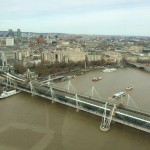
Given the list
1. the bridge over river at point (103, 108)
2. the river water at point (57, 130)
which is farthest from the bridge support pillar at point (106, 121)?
the river water at point (57, 130)

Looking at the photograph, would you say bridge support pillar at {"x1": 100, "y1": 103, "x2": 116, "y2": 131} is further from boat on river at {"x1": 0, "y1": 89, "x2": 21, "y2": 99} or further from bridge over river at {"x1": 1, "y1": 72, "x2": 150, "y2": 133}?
boat on river at {"x1": 0, "y1": 89, "x2": 21, "y2": 99}

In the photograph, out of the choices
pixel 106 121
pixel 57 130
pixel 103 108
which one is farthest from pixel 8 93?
pixel 106 121

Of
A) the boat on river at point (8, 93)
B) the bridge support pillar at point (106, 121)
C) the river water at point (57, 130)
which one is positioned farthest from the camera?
the boat on river at point (8, 93)

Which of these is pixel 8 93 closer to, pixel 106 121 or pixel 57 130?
pixel 57 130

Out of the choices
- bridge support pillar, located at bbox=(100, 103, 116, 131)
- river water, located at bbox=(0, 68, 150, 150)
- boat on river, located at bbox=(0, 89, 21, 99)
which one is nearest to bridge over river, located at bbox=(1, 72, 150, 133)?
bridge support pillar, located at bbox=(100, 103, 116, 131)

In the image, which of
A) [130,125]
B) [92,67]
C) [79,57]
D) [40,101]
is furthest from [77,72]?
[130,125]

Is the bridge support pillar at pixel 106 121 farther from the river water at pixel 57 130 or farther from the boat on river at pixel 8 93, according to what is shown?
the boat on river at pixel 8 93

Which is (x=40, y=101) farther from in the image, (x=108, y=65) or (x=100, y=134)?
(x=108, y=65)

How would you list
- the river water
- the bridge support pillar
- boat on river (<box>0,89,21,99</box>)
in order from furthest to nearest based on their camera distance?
boat on river (<box>0,89,21,99</box>)
the bridge support pillar
the river water
